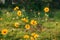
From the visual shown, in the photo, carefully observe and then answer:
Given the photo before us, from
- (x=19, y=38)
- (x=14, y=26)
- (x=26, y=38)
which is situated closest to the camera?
(x=26, y=38)

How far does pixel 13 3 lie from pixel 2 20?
152cm

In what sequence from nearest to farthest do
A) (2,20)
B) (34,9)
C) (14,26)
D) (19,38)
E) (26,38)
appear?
1. (26,38)
2. (19,38)
3. (14,26)
4. (2,20)
5. (34,9)

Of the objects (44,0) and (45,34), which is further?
(44,0)

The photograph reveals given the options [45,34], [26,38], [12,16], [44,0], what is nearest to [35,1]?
[44,0]

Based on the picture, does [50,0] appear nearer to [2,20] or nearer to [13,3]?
[13,3]

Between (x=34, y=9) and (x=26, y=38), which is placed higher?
(x=26, y=38)

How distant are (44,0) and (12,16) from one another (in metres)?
1.57

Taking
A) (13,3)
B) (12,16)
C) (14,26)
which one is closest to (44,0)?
(13,3)

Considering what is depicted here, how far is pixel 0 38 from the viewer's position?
17.8 feet

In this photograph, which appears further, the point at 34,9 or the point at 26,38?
the point at 34,9

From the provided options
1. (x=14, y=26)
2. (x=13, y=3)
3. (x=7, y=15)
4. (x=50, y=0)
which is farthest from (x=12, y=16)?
(x=50, y=0)

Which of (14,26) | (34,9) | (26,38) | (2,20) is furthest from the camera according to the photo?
(34,9)

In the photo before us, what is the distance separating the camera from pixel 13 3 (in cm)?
813

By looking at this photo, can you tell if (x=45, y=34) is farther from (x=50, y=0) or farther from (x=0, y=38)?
(x=50, y=0)
